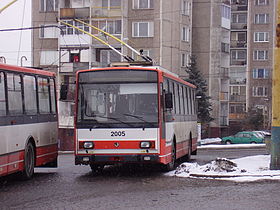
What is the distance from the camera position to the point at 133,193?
12.4m

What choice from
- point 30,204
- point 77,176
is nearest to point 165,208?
point 30,204

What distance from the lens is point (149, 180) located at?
1522 cm

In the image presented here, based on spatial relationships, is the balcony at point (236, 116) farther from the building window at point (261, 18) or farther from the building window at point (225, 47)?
the building window at point (225, 47)

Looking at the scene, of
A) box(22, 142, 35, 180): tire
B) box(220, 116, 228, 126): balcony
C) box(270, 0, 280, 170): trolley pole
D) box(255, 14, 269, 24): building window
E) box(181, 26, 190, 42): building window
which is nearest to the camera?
box(270, 0, 280, 170): trolley pole

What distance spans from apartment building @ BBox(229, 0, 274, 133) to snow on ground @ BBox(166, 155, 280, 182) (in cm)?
6461

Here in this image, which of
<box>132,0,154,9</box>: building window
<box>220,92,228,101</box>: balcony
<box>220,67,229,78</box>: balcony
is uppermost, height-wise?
<box>132,0,154,9</box>: building window

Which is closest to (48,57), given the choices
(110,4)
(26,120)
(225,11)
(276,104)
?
(110,4)

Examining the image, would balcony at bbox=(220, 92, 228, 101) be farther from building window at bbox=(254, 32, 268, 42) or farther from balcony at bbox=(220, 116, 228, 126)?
building window at bbox=(254, 32, 268, 42)

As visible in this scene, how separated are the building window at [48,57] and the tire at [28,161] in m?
43.1

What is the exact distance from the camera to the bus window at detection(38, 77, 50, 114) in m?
16.8

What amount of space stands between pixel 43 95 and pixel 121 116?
2.42 meters

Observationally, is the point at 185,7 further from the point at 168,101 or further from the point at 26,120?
the point at 26,120

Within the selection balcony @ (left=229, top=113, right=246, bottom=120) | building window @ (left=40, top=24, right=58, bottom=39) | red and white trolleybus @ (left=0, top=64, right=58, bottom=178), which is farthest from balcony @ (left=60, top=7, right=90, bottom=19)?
red and white trolleybus @ (left=0, top=64, right=58, bottom=178)

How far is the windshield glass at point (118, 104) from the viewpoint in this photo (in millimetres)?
15977
